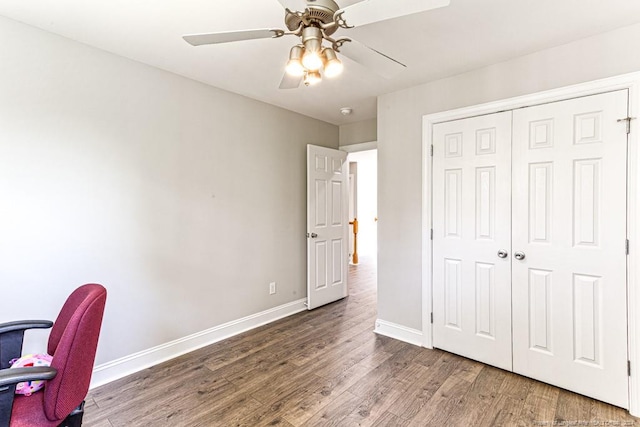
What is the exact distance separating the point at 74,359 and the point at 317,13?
5.95 feet

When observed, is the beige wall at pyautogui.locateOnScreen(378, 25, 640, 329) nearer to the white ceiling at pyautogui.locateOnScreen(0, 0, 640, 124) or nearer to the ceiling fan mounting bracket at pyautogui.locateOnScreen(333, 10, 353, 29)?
the white ceiling at pyautogui.locateOnScreen(0, 0, 640, 124)

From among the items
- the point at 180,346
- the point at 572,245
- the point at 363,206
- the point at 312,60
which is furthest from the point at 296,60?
the point at 363,206

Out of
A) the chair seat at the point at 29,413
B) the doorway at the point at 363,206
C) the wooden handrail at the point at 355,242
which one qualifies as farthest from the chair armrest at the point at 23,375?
the doorway at the point at 363,206

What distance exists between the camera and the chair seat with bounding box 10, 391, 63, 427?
48.6 inches

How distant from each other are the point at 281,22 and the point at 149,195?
170 centimetres

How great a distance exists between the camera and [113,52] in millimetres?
2338

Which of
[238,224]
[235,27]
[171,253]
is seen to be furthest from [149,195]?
[235,27]

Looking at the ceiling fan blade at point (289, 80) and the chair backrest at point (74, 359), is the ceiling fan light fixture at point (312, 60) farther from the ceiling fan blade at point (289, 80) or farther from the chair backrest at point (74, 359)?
the chair backrest at point (74, 359)

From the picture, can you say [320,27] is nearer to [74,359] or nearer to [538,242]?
[74,359]

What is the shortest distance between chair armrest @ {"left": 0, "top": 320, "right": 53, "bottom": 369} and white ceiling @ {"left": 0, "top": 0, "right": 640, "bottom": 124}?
70.5 inches

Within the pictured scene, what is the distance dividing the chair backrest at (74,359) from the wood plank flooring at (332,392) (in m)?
0.79

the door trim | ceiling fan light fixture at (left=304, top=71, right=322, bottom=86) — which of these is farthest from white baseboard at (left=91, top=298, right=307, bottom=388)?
the door trim

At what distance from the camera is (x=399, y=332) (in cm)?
310

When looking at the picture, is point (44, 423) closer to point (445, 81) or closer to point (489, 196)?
point (489, 196)
